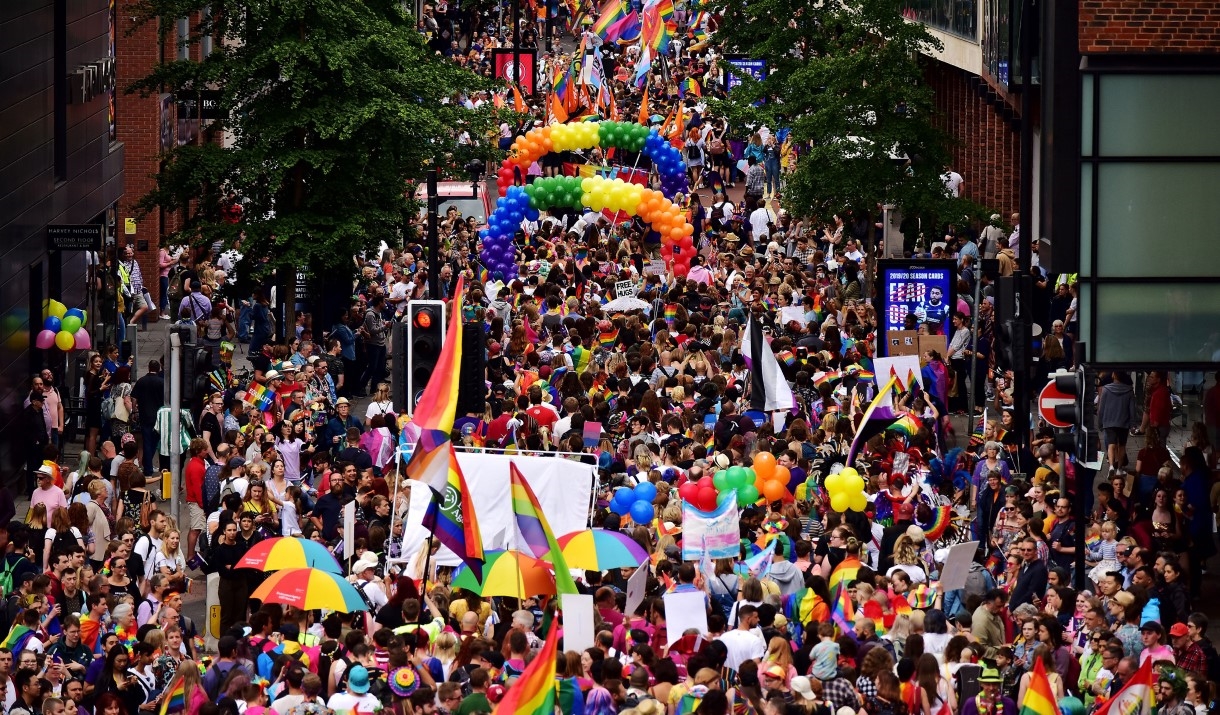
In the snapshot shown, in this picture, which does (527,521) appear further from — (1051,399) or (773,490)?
(1051,399)

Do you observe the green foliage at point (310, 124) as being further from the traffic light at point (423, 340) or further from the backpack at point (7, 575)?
the backpack at point (7, 575)

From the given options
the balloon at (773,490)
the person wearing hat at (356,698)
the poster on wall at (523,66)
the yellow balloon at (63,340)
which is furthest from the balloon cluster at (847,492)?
the poster on wall at (523,66)

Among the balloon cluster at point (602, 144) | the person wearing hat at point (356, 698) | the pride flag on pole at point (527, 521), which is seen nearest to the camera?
the person wearing hat at point (356, 698)

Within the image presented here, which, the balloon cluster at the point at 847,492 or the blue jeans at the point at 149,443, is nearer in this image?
the balloon cluster at the point at 847,492

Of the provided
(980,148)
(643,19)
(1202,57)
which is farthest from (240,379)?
(643,19)

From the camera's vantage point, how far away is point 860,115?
119 feet

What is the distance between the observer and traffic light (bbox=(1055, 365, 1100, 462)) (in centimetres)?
2127

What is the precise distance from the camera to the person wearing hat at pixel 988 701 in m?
15.8

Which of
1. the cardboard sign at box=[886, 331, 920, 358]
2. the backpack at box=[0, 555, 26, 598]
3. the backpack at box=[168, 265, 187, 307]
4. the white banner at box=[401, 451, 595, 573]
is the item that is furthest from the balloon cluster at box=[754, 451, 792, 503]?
the backpack at box=[168, 265, 187, 307]

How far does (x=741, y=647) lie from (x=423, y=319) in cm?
767

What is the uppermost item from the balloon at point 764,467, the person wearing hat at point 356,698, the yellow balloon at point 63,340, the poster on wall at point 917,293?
the poster on wall at point 917,293

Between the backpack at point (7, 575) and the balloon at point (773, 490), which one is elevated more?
the balloon at point (773, 490)

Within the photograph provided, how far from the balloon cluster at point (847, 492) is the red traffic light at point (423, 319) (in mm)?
4665

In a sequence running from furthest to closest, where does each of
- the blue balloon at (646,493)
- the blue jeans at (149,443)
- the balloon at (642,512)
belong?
the blue jeans at (149,443)
the blue balloon at (646,493)
the balloon at (642,512)
